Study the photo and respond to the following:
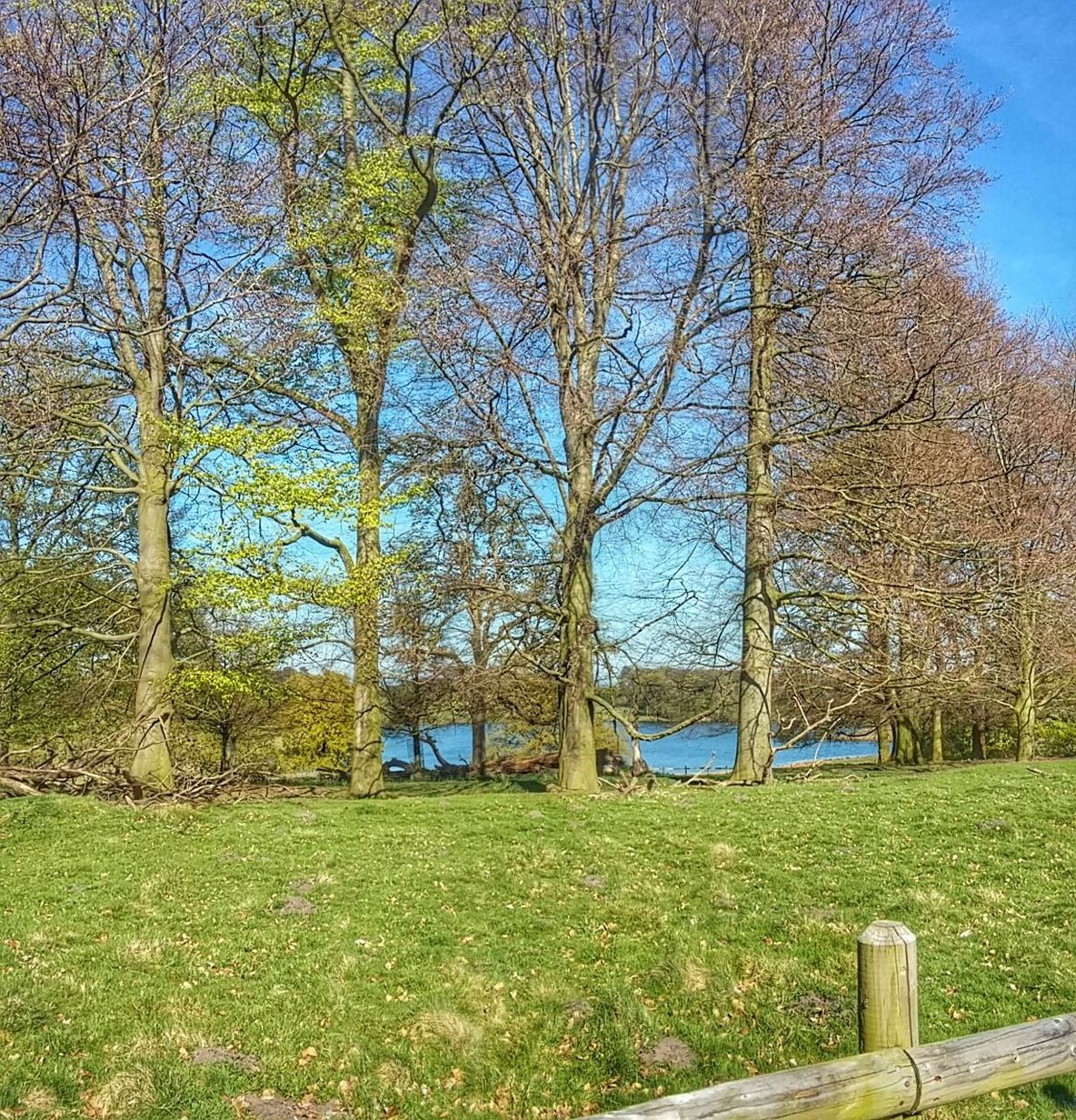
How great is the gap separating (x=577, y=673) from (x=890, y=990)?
16.3 metres

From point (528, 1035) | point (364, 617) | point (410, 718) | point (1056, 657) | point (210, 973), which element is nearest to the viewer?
point (528, 1035)

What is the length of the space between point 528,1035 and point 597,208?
19545mm

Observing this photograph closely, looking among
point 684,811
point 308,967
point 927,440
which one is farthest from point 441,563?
point 308,967

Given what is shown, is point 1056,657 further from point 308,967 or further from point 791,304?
point 308,967

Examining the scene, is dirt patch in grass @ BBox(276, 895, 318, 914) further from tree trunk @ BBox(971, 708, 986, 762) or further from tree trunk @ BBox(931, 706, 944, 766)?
tree trunk @ BBox(971, 708, 986, 762)

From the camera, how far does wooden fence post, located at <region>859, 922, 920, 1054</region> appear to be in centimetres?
451

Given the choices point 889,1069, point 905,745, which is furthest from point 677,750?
point 889,1069

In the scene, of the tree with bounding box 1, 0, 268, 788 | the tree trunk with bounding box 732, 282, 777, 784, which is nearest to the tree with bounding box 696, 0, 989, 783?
the tree trunk with bounding box 732, 282, 777, 784

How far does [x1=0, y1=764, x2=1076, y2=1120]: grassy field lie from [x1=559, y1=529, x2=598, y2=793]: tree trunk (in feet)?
19.3

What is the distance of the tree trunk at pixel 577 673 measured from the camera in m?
20.8

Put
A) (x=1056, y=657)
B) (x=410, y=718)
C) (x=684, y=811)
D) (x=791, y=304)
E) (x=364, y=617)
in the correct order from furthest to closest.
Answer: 1. (x=410, y=718)
2. (x=1056, y=657)
3. (x=364, y=617)
4. (x=791, y=304)
5. (x=684, y=811)

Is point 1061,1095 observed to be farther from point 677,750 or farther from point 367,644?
point 677,750

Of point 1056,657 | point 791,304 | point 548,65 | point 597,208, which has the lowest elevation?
point 1056,657

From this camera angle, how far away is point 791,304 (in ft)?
62.6
